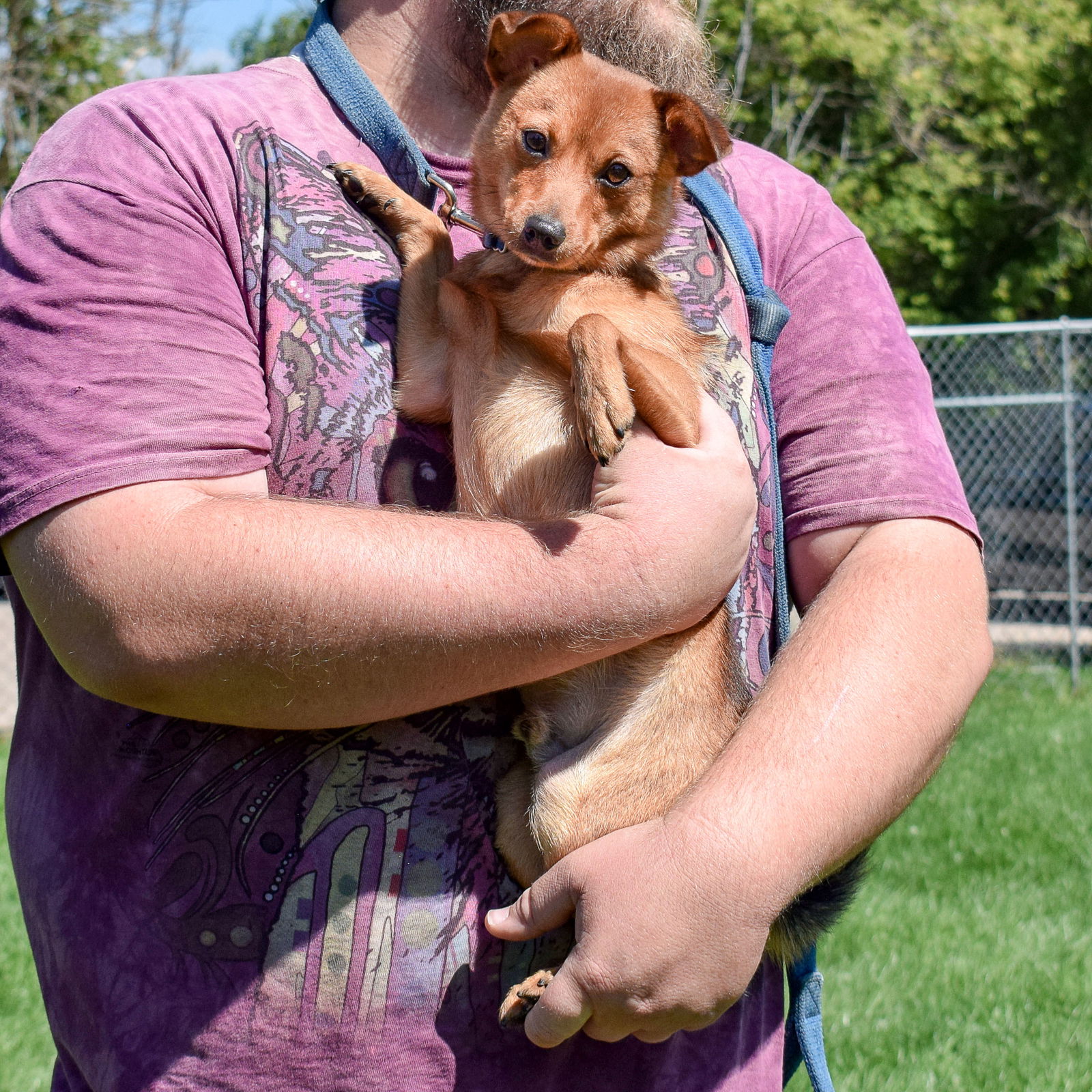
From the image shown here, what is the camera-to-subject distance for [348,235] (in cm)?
186

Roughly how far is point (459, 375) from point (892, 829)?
4852 mm

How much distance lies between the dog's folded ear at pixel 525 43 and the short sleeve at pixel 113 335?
0.77 m

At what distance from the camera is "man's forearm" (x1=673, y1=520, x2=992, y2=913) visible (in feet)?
5.20

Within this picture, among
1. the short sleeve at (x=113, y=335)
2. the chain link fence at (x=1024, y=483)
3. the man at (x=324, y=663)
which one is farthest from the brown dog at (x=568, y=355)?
the chain link fence at (x=1024, y=483)

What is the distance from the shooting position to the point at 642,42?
8.46ft

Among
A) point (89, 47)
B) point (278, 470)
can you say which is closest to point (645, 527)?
point (278, 470)

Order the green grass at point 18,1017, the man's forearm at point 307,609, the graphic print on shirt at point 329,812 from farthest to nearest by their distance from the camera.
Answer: the green grass at point 18,1017 → the graphic print on shirt at point 329,812 → the man's forearm at point 307,609

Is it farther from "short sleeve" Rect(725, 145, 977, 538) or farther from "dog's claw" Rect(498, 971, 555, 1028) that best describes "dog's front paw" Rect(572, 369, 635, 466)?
"dog's claw" Rect(498, 971, 555, 1028)

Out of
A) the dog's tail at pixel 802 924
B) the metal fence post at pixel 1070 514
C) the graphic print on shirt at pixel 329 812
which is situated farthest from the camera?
the metal fence post at pixel 1070 514

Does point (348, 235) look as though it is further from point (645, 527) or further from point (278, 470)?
point (645, 527)

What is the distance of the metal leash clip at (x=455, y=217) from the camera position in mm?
2096

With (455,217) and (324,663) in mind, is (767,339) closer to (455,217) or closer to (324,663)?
(455,217)

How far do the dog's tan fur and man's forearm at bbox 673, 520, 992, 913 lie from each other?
0.19m

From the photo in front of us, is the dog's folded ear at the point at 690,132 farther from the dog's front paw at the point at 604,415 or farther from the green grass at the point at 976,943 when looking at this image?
the green grass at the point at 976,943
